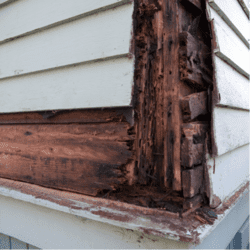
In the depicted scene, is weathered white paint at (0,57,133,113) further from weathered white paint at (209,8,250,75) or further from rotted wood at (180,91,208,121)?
weathered white paint at (209,8,250,75)

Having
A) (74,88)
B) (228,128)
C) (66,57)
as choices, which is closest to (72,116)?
(74,88)

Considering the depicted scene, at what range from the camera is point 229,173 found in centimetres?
108

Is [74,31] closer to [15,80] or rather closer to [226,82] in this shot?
[15,80]

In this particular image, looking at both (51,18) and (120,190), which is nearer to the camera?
(120,190)

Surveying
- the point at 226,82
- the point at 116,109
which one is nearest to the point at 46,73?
the point at 116,109

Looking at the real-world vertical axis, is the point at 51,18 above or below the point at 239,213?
above

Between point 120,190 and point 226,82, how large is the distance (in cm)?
71

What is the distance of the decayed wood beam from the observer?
77 cm

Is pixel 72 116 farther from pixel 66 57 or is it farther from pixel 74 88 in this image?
pixel 66 57

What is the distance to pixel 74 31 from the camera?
1.03 meters

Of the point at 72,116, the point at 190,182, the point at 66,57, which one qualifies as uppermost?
the point at 66,57

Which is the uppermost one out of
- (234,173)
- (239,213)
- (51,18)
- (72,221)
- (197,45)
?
(51,18)

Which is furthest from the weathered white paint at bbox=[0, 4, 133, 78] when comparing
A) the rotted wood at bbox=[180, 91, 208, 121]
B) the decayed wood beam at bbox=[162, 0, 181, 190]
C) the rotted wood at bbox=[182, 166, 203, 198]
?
the rotted wood at bbox=[182, 166, 203, 198]

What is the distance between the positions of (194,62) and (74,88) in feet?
1.84
